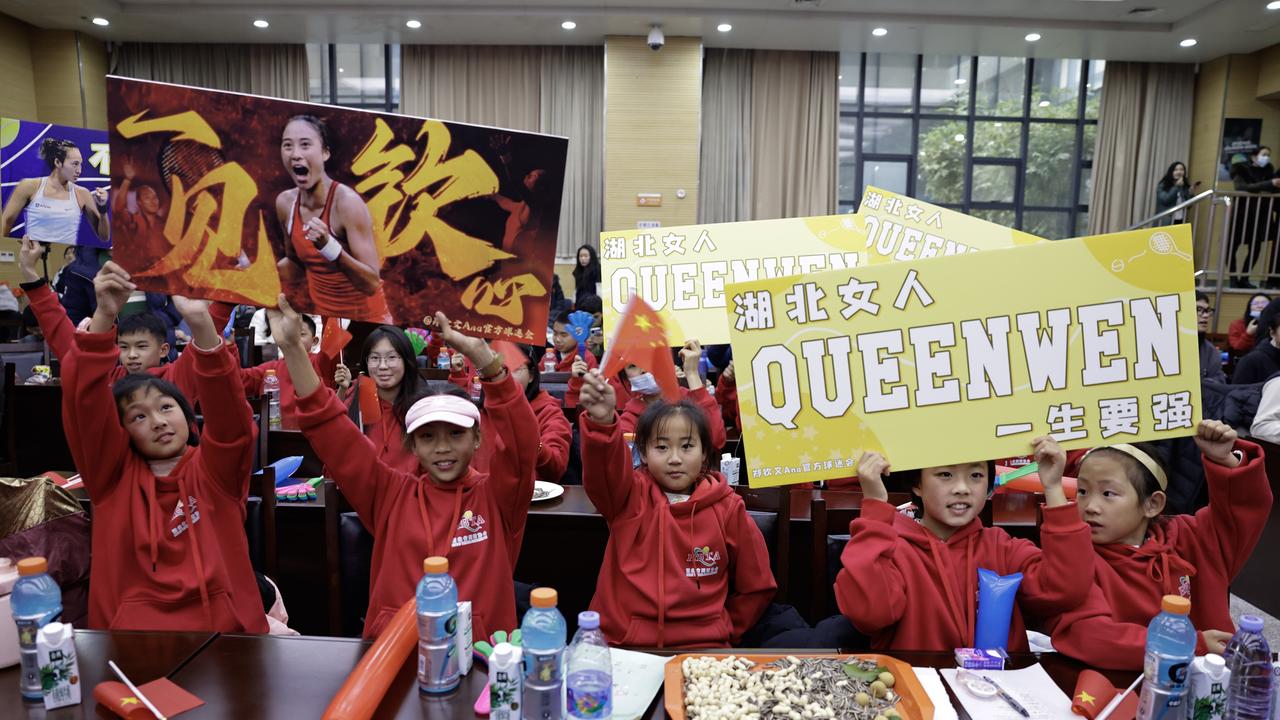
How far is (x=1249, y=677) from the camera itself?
120cm

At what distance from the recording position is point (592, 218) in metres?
10.3

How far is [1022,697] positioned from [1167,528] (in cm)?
77

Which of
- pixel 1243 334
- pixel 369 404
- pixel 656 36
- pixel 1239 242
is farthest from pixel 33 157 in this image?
pixel 1239 242

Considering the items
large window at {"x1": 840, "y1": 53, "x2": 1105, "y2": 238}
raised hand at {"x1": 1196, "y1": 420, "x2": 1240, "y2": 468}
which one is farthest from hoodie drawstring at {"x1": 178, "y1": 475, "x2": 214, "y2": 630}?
large window at {"x1": 840, "y1": 53, "x2": 1105, "y2": 238}

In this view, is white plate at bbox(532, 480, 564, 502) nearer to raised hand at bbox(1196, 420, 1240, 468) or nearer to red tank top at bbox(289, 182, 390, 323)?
red tank top at bbox(289, 182, 390, 323)

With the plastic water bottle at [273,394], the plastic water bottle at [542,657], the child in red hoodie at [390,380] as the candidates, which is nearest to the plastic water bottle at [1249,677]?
the plastic water bottle at [542,657]

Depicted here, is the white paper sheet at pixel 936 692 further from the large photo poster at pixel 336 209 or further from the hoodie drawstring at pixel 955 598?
the large photo poster at pixel 336 209

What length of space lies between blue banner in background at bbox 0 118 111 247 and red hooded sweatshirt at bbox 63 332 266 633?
1.38 metres

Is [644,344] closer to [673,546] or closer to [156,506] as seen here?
[673,546]

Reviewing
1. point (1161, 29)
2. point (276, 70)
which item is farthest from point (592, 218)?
point (1161, 29)

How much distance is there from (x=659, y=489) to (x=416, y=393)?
4.31 ft

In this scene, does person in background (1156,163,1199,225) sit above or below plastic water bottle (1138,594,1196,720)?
above

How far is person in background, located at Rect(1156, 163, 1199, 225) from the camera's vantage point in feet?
31.8

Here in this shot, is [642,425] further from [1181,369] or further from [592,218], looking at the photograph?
[592,218]
